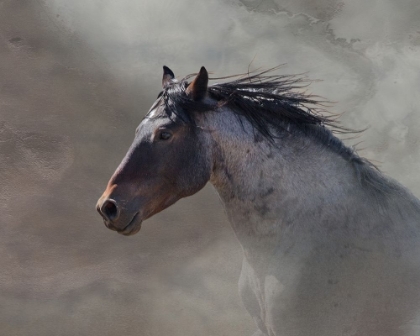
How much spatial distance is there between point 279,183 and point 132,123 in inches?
155

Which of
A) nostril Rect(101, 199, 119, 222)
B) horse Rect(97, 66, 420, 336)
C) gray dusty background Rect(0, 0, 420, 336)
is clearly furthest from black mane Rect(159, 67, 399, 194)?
gray dusty background Rect(0, 0, 420, 336)

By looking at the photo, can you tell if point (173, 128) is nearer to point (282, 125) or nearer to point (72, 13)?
point (282, 125)

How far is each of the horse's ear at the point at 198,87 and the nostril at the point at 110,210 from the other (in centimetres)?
59

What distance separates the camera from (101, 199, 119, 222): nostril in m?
2.88

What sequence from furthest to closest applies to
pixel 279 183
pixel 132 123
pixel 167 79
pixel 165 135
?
pixel 132 123 → pixel 167 79 → pixel 279 183 → pixel 165 135

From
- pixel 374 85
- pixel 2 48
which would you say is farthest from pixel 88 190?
pixel 374 85

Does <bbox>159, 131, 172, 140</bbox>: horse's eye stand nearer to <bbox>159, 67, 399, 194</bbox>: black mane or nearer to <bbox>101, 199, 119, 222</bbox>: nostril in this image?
<bbox>159, 67, 399, 194</bbox>: black mane

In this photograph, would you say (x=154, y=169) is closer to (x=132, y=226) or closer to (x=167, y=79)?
(x=132, y=226)

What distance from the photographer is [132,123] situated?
264 inches

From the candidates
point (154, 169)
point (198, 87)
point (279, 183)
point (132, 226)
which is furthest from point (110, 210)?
point (279, 183)

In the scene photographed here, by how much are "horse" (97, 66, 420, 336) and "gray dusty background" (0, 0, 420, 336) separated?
2.09 m

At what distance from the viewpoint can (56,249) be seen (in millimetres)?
5672

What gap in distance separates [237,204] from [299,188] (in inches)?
11.7

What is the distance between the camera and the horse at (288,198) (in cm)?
290
